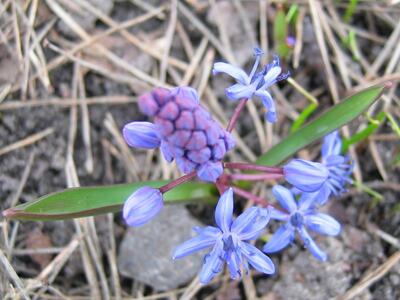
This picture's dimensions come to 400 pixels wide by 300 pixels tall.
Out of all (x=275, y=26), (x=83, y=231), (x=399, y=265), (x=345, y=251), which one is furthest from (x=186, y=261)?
(x=275, y=26)

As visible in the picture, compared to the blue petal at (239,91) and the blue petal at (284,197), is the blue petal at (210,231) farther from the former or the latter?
the blue petal at (239,91)

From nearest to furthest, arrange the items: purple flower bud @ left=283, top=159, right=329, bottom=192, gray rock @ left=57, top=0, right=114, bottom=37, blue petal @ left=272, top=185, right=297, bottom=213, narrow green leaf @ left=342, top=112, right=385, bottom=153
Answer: purple flower bud @ left=283, top=159, right=329, bottom=192 → blue petal @ left=272, top=185, right=297, bottom=213 → narrow green leaf @ left=342, top=112, right=385, bottom=153 → gray rock @ left=57, top=0, right=114, bottom=37

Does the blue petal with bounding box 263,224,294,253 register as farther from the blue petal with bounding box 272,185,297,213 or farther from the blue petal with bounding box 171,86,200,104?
the blue petal with bounding box 171,86,200,104

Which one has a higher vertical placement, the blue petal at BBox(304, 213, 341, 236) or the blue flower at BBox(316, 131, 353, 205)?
the blue flower at BBox(316, 131, 353, 205)

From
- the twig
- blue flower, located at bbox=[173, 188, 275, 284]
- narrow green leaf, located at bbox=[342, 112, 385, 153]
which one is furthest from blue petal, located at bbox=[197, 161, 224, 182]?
the twig

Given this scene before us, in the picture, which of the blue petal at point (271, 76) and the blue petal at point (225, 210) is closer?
the blue petal at point (225, 210)

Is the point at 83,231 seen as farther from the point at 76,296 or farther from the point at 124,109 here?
the point at 124,109

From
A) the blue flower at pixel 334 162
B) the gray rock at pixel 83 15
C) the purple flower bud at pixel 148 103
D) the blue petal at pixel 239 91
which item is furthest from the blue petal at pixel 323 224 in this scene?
the gray rock at pixel 83 15

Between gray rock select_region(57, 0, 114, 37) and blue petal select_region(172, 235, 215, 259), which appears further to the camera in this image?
gray rock select_region(57, 0, 114, 37)
